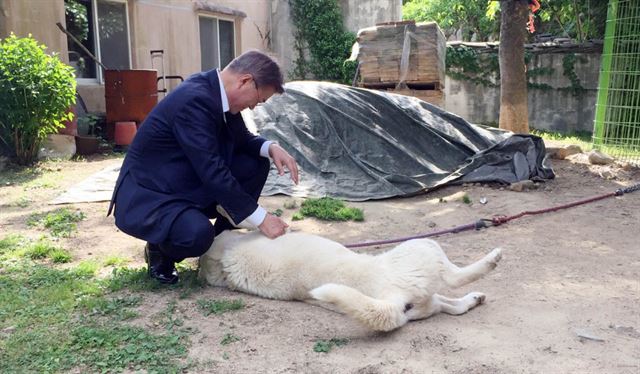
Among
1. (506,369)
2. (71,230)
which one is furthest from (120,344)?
(71,230)

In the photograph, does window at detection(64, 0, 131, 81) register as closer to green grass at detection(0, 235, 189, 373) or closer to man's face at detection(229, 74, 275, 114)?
green grass at detection(0, 235, 189, 373)

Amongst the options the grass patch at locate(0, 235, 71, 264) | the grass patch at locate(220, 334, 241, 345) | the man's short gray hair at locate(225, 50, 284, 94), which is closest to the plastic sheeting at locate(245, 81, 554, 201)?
the grass patch at locate(0, 235, 71, 264)

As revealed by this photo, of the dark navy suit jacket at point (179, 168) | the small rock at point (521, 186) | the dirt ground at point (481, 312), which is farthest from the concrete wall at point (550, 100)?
the dark navy suit jacket at point (179, 168)

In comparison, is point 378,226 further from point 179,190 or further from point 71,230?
point 71,230

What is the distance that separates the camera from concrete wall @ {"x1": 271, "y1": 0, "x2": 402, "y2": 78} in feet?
48.3

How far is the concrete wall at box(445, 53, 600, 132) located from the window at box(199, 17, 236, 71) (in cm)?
541

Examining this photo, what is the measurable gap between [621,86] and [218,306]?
22.8 ft

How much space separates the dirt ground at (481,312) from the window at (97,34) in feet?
18.4

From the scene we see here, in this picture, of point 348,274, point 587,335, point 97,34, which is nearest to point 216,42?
point 97,34

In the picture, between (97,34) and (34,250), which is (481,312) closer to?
(34,250)

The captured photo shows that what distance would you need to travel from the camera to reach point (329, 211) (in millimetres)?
4750

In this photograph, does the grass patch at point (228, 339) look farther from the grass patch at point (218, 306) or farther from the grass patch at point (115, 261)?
→ the grass patch at point (115, 261)

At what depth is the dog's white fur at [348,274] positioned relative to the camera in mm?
2334

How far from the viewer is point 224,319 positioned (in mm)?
2650
